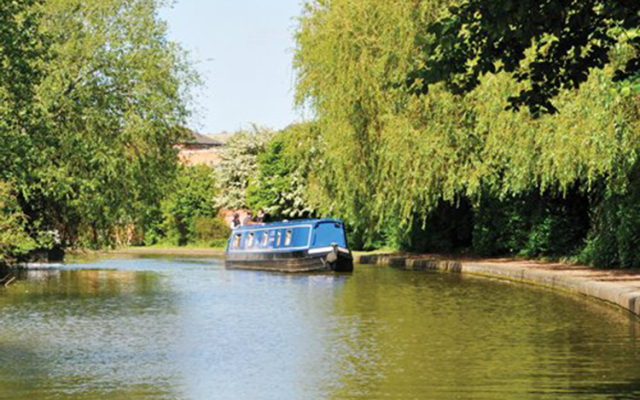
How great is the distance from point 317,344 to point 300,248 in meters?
19.8

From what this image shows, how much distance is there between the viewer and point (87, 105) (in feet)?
94.1

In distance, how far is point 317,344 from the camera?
45.2 ft

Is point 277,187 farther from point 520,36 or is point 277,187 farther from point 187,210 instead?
point 520,36

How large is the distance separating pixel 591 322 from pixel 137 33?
17.4m

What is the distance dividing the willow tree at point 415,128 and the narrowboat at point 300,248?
3.76 ft

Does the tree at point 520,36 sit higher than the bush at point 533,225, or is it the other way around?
the tree at point 520,36

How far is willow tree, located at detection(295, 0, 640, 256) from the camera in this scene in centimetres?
2202

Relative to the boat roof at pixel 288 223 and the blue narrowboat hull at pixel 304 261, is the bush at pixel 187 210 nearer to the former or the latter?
the boat roof at pixel 288 223

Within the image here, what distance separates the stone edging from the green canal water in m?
0.37

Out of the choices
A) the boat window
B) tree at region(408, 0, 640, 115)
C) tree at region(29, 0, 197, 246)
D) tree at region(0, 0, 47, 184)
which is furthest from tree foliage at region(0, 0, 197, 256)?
tree at region(408, 0, 640, 115)

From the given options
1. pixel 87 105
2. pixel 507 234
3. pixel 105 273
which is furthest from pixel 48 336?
pixel 507 234

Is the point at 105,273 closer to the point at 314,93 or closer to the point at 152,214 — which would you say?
the point at 152,214

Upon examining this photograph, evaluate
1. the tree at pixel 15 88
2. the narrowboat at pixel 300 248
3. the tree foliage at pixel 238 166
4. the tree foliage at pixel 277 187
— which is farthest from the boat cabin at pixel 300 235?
the tree foliage at pixel 238 166

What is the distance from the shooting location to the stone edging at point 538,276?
1827 cm
